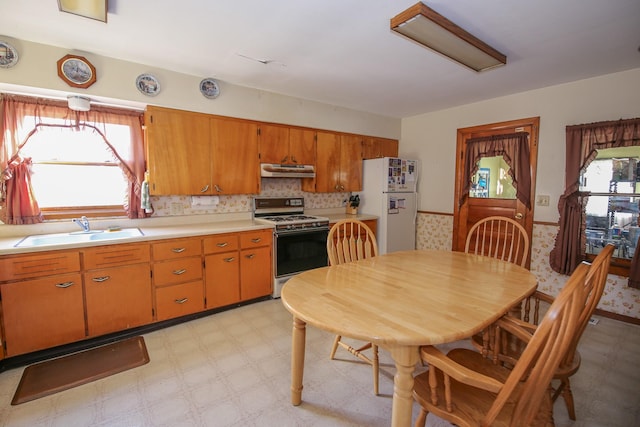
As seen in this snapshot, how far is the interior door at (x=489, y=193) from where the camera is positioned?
3.46 metres

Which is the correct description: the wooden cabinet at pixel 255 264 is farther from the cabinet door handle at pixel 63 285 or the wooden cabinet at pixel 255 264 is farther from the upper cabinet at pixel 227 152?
the cabinet door handle at pixel 63 285

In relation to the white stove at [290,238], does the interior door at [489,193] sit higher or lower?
higher

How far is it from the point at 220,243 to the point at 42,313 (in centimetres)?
138

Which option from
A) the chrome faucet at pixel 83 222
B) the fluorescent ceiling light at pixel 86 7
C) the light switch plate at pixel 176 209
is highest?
the fluorescent ceiling light at pixel 86 7

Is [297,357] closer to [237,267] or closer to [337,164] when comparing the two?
[237,267]

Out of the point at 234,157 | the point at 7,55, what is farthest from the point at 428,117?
the point at 7,55

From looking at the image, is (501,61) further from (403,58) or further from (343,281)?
(343,281)

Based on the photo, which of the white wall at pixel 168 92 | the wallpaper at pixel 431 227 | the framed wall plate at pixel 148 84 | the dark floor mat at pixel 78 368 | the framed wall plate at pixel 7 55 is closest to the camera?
the dark floor mat at pixel 78 368

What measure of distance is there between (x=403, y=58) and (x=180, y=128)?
2207 millimetres

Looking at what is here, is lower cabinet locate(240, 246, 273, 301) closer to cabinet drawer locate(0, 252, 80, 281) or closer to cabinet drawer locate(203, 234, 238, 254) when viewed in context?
cabinet drawer locate(203, 234, 238, 254)

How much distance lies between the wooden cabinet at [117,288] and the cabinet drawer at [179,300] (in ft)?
0.27

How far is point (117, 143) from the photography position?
2.92 metres

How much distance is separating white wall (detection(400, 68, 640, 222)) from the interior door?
0.07m

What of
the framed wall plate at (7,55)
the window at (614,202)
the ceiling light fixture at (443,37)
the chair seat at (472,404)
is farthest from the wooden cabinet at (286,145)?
the window at (614,202)
